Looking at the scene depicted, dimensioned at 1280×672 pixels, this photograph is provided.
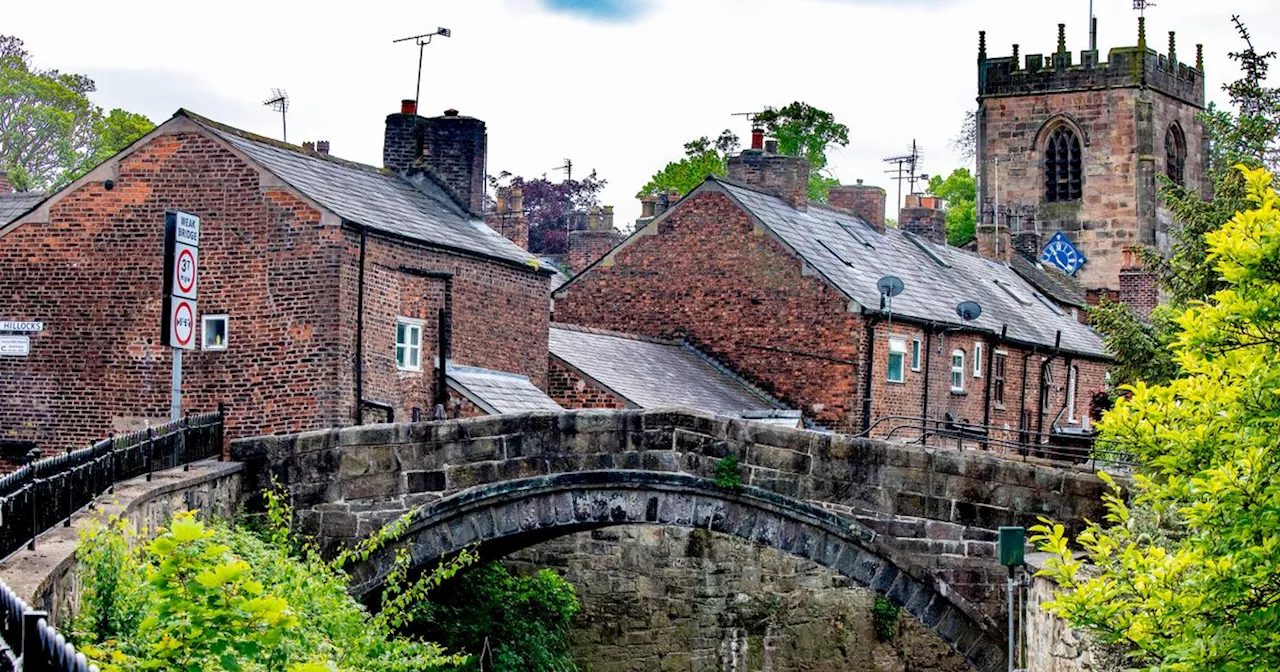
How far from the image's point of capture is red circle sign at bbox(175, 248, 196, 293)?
69.7 feet

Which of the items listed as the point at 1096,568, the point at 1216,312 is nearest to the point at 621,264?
the point at 1096,568

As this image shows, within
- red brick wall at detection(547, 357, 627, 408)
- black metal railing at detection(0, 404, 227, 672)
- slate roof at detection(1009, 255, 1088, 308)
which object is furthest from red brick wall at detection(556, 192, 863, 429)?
slate roof at detection(1009, 255, 1088, 308)

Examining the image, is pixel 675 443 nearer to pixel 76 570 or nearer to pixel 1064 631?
pixel 1064 631

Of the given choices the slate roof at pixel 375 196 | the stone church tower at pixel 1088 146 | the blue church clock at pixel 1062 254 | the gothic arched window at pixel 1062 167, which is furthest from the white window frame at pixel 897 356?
the gothic arched window at pixel 1062 167

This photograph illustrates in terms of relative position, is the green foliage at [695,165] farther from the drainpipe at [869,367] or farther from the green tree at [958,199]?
the drainpipe at [869,367]

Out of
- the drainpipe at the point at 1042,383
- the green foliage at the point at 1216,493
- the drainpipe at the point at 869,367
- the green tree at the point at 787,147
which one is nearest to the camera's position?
the green foliage at the point at 1216,493

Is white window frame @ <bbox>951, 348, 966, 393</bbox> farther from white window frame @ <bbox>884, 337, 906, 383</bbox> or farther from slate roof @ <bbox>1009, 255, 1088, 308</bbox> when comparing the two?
slate roof @ <bbox>1009, 255, 1088, 308</bbox>

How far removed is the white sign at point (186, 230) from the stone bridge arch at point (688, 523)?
3.68 m

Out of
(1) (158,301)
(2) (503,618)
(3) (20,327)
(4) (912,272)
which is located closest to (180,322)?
(1) (158,301)

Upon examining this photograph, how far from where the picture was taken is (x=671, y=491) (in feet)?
71.7

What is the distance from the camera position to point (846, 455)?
842 inches

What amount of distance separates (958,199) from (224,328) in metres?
64.5

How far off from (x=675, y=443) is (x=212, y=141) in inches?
337

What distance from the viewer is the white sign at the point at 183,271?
2116cm
